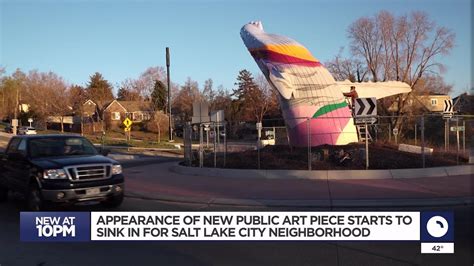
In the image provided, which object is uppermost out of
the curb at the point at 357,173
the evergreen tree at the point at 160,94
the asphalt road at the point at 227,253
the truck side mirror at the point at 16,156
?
the evergreen tree at the point at 160,94

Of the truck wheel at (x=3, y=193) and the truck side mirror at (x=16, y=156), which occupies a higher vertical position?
the truck side mirror at (x=16, y=156)

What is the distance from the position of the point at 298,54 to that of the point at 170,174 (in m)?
8.97

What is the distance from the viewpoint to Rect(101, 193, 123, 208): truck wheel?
412 inches

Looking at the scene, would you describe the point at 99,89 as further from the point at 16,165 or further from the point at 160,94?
the point at 16,165

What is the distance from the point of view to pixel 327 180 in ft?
52.0

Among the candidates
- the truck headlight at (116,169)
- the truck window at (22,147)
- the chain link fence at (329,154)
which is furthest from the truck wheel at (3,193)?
the chain link fence at (329,154)

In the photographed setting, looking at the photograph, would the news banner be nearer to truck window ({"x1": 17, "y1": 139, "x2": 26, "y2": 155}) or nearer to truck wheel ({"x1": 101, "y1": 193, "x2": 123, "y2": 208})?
truck wheel ({"x1": 101, "y1": 193, "x2": 123, "y2": 208})

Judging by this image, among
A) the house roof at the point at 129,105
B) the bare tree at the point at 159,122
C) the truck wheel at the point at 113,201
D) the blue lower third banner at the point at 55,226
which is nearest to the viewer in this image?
the blue lower third banner at the point at 55,226

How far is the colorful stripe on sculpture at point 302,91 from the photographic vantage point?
23.2m

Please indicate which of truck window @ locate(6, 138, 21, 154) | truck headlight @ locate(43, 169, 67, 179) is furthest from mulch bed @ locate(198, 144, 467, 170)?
truck headlight @ locate(43, 169, 67, 179)

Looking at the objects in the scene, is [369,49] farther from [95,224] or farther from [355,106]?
[95,224]

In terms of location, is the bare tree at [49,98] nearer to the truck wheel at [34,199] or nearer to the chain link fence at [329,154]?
the chain link fence at [329,154]

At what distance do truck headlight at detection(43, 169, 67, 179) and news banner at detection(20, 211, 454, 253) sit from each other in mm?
850

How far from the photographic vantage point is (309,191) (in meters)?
13.4
